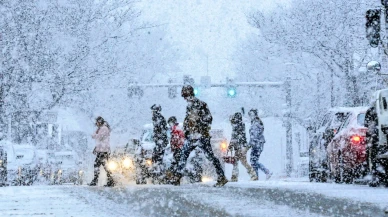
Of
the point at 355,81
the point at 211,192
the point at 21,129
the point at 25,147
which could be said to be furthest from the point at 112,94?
the point at 211,192

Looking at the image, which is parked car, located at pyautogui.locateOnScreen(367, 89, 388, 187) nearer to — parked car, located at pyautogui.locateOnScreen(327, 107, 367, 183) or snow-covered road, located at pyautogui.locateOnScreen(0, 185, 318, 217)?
parked car, located at pyautogui.locateOnScreen(327, 107, 367, 183)

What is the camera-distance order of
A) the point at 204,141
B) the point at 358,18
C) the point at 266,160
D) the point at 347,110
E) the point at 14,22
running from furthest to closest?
the point at 266,160
the point at 358,18
the point at 14,22
the point at 347,110
the point at 204,141

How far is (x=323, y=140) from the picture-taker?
60.4ft

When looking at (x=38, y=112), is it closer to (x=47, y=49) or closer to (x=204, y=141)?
(x=47, y=49)

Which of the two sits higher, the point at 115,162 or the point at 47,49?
the point at 47,49

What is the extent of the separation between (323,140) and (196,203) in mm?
9323

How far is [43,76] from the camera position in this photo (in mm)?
29938

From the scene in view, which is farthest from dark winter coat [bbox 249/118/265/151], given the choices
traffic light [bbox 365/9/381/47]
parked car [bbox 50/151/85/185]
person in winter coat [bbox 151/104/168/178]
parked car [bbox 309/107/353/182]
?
traffic light [bbox 365/9/381/47]

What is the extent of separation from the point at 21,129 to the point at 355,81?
1333 centimetres

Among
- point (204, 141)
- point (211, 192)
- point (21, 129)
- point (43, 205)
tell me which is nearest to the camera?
point (43, 205)

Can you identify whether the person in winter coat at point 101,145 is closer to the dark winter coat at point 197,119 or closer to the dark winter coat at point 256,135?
the dark winter coat at point 197,119

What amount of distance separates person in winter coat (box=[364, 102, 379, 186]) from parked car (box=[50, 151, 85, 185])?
1380 centimetres

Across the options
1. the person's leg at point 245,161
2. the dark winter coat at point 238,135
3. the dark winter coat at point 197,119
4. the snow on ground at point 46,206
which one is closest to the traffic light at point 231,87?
the person's leg at point 245,161

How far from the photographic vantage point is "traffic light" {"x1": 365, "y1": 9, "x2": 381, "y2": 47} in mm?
12055
